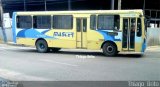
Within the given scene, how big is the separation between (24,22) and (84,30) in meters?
4.60

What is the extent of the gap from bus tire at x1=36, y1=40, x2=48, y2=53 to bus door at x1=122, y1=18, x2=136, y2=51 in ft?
16.9

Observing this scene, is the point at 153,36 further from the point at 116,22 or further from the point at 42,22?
the point at 116,22

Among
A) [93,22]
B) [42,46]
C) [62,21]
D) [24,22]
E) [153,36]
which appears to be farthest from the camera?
[153,36]

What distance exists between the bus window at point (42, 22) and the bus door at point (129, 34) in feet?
16.5

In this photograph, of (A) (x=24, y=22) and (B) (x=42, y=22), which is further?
(A) (x=24, y=22)

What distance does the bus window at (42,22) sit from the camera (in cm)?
2434

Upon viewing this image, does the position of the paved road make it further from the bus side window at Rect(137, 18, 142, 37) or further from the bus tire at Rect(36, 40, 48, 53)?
the bus tire at Rect(36, 40, 48, 53)

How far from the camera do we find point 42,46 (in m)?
24.5

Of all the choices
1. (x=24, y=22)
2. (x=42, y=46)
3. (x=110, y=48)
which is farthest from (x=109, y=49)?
(x=24, y=22)

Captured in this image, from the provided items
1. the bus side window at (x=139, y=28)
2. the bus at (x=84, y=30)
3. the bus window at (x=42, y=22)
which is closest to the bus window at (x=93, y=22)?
the bus at (x=84, y=30)

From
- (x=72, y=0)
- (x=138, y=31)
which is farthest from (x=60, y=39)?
(x=72, y=0)

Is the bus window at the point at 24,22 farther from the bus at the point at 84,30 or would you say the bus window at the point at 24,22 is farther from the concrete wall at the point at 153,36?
the concrete wall at the point at 153,36

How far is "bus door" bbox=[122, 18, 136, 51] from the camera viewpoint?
2161 cm

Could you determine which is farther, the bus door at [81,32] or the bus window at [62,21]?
→ the bus window at [62,21]
